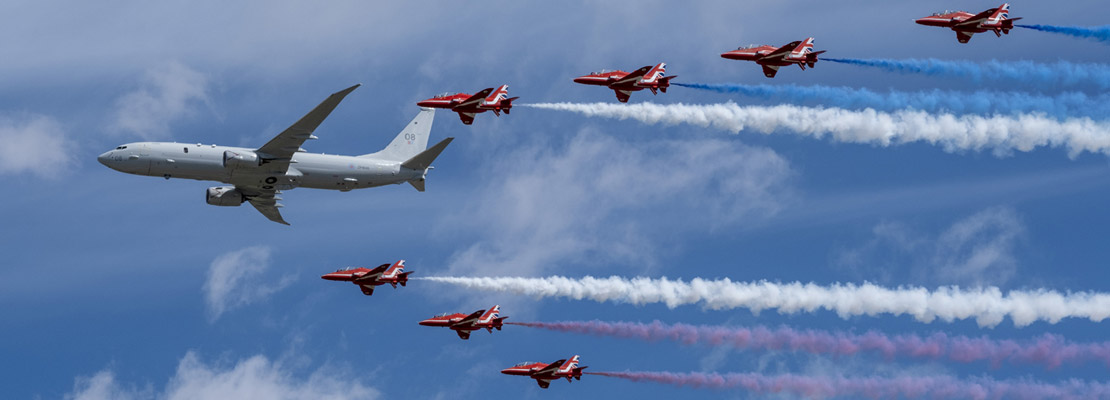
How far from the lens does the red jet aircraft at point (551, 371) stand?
429 ft

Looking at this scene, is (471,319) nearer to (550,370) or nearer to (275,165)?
(550,370)

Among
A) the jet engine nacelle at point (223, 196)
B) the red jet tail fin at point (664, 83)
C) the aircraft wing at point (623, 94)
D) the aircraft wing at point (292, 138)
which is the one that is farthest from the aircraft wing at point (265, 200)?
the red jet tail fin at point (664, 83)

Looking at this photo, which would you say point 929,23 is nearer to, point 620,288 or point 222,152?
point 620,288

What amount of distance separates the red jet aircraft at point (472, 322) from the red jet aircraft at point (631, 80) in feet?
74.7

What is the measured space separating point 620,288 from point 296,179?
27.1 metres

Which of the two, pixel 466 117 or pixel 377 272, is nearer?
pixel 466 117

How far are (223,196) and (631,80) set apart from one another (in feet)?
118

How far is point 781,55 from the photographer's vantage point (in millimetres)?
119125

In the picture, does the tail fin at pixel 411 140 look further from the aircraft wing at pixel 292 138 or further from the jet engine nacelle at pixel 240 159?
the jet engine nacelle at pixel 240 159

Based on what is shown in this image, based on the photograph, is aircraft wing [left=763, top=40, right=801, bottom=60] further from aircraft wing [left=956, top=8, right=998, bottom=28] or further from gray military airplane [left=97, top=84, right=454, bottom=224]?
gray military airplane [left=97, top=84, right=454, bottom=224]

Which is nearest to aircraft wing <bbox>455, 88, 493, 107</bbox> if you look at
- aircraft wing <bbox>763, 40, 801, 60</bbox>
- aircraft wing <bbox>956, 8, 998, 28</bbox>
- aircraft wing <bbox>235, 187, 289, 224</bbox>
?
aircraft wing <bbox>235, 187, 289, 224</bbox>

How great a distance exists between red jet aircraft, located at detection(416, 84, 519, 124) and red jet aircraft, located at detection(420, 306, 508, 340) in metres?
16.6

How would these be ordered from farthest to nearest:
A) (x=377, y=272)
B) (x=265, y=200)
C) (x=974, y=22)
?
(x=377, y=272) → (x=265, y=200) → (x=974, y=22)

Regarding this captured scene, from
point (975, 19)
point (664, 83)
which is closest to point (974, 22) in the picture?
point (975, 19)
